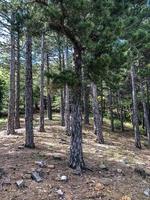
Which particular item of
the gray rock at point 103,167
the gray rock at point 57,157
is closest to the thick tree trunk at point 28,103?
the gray rock at point 57,157

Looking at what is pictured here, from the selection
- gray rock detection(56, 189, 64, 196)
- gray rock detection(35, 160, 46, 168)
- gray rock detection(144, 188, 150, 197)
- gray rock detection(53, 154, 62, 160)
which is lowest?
gray rock detection(144, 188, 150, 197)

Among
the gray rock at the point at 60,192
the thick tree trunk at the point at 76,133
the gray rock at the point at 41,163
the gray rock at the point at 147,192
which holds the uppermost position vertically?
the thick tree trunk at the point at 76,133

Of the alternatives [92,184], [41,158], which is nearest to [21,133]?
[41,158]

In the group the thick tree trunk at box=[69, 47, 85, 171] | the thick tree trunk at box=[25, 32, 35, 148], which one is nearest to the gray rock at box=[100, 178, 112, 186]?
the thick tree trunk at box=[69, 47, 85, 171]

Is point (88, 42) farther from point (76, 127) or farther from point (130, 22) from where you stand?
point (76, 127)

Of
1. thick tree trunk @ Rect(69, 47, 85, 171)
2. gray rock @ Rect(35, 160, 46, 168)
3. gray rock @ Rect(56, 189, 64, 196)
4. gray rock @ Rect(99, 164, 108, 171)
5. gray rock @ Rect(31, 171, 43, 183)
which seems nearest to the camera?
gray rock @ Rect(56, 189, 64, 196)

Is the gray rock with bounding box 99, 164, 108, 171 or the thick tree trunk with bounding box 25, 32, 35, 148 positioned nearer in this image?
the gray rock with bounding box 99, 164, 108, 171

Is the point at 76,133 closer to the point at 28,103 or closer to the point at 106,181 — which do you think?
the point at 106,181

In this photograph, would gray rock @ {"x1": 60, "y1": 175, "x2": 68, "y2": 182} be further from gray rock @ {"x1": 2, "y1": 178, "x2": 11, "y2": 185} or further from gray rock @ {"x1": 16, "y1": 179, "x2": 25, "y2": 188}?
gray rock @ {"x1": 2, "y1": 178, "x2": 11, "y2": 185}

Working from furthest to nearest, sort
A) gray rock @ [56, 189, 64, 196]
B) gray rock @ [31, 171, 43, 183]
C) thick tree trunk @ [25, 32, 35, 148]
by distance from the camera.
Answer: thick tree trunk @ [25, 32, 35, 148]
gray rock @ [31, 171, 43, 183]
gray rock @ [56, 189, 64, 196]

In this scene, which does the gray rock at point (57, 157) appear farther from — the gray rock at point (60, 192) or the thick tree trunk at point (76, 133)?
the gray rock at point (60, 192)

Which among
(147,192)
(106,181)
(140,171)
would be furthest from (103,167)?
(147,192)

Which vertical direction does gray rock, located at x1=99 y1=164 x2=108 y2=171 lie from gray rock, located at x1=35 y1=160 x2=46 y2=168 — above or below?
below

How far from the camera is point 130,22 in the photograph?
11.9 meters
